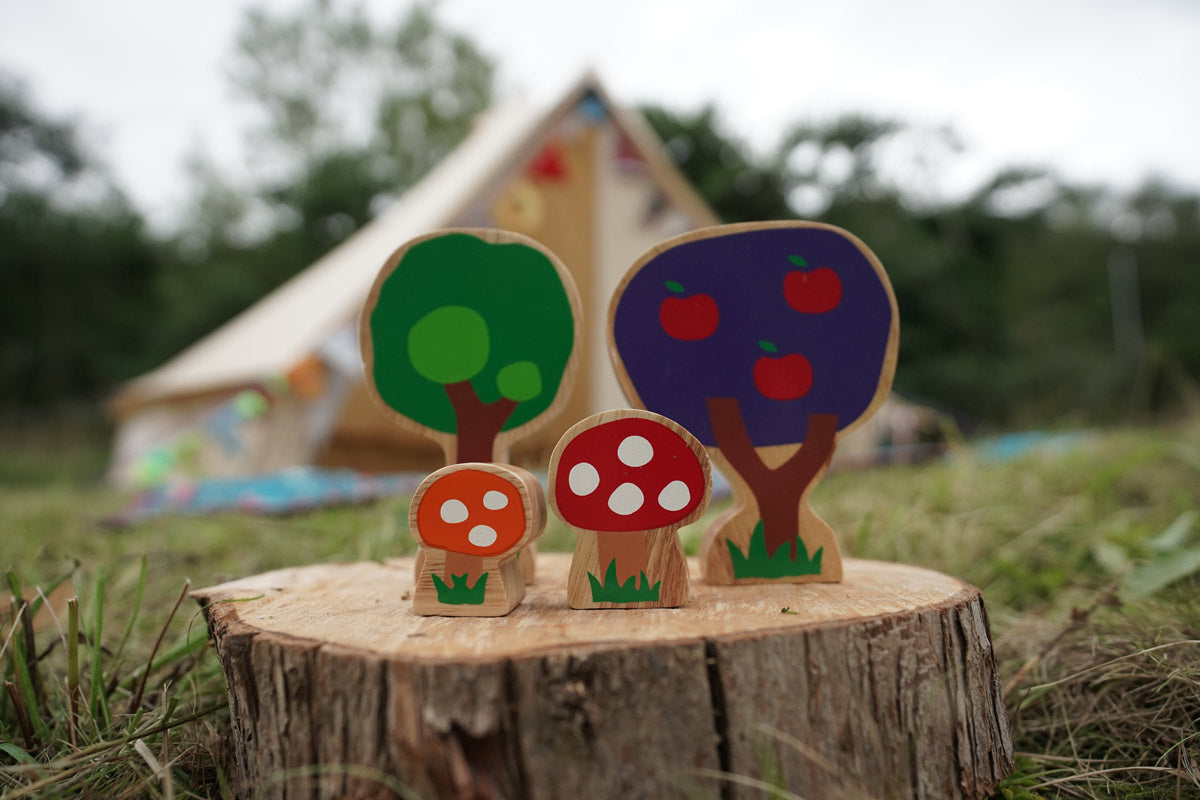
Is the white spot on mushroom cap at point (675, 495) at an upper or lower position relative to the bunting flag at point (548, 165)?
lower

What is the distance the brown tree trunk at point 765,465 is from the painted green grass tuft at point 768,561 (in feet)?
0.14

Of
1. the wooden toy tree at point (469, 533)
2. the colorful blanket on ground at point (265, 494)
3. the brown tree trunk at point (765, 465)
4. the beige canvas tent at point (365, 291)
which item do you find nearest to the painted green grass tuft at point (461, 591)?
the wooden toy tree at point (469, 533)

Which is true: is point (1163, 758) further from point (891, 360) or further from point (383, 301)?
point (383, 301)

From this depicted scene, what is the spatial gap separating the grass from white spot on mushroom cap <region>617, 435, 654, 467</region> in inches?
20.1

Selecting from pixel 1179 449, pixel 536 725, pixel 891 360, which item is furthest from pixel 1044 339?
pixel 536 725

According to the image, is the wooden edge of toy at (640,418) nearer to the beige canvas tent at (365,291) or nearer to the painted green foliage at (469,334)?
→ the painted green foliage at (469,334)

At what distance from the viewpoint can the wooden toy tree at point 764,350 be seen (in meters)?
0.98

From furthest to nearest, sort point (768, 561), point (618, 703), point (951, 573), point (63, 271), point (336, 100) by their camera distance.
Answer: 1. point (336, 100)
2. point (63, 271)
3. point (951, 573)
4. point (768, 561)
5. point (618, 703)

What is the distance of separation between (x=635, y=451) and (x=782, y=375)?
27cm

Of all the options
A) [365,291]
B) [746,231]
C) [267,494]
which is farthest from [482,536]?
[365,291]

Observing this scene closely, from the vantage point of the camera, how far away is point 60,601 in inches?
42.1

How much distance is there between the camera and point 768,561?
96 centimetres

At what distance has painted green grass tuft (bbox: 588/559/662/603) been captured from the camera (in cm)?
83

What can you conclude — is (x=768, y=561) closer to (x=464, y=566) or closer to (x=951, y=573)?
(x=464, y=566)
